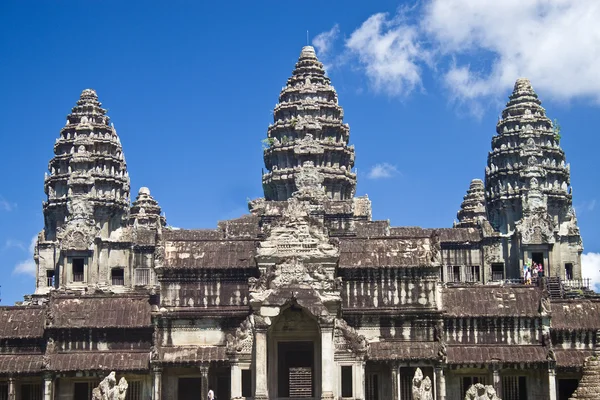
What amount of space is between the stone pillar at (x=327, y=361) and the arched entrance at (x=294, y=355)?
3.70 feet

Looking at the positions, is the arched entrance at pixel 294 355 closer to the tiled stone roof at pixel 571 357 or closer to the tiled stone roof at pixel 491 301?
the tiled stone roof at pixel 491 301

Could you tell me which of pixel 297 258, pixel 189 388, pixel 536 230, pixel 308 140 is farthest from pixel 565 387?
pixel 308 140

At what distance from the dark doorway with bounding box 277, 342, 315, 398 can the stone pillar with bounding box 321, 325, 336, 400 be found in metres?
2.97

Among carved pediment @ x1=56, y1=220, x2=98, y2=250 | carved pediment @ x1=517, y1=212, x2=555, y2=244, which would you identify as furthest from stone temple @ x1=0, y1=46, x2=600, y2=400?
carved pediment @ x1=56, y1=220, x2=98, y2=250

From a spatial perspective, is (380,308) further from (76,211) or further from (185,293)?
(76,211)

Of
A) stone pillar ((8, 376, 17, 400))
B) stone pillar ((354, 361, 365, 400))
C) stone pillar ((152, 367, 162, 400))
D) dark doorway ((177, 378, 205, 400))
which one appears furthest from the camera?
stone pillar ((8, 376, 17, 400))

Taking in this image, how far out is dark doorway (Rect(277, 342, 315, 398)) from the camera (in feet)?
200

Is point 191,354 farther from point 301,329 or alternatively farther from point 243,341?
point 301,329

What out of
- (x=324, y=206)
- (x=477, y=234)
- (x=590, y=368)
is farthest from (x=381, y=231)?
(x=590, y=368)

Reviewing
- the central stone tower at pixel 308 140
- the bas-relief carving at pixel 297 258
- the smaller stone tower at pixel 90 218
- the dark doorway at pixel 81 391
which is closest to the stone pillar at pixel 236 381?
the bas-relief carving at pixel 297 258

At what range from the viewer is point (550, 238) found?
93.8 metres

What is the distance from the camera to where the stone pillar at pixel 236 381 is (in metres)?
59.1

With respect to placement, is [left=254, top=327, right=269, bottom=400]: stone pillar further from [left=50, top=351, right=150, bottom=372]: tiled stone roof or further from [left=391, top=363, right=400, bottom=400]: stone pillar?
[left=50, top=351, right=150, bottom=372]: tiled stone roof

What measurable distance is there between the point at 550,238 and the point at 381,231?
1473 centimetres
